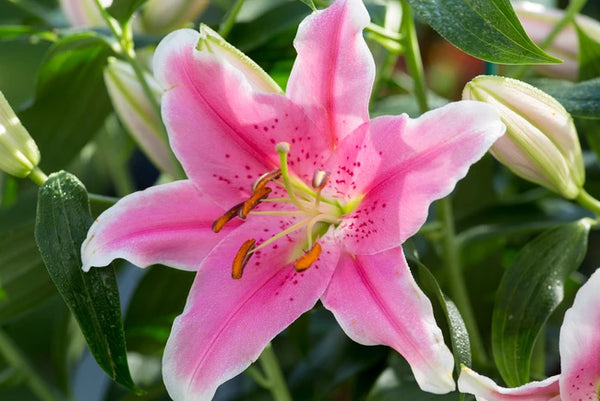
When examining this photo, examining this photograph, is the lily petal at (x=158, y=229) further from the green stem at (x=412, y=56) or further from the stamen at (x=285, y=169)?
the green stem at (x=412, y=56)

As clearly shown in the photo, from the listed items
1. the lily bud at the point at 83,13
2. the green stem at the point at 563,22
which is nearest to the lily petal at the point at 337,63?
the green stem at the point at 563,22

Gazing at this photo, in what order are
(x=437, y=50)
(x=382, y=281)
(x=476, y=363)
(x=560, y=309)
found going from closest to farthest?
1. (x=382, y=281)
2. (x=476, y=363)
3. (x=560, y=309)
4. (x=437, y=50)

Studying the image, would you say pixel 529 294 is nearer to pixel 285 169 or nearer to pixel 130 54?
pixel 285 169

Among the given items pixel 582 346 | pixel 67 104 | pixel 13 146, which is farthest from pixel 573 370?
pixel 67 104

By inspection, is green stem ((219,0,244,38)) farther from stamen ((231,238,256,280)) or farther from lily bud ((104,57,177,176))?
stamen ((231,238,256,280))

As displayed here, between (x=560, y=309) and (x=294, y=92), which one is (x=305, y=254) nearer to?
(x=294, y=92)

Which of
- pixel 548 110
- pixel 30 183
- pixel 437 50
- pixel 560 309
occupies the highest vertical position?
pixel 548 110

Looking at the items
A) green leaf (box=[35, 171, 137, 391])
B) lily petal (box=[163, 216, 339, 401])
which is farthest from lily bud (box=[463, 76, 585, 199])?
green leaf (box=[35, 171, 137, 391])

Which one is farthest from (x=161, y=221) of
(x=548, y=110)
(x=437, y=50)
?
(x=437, y=50)
